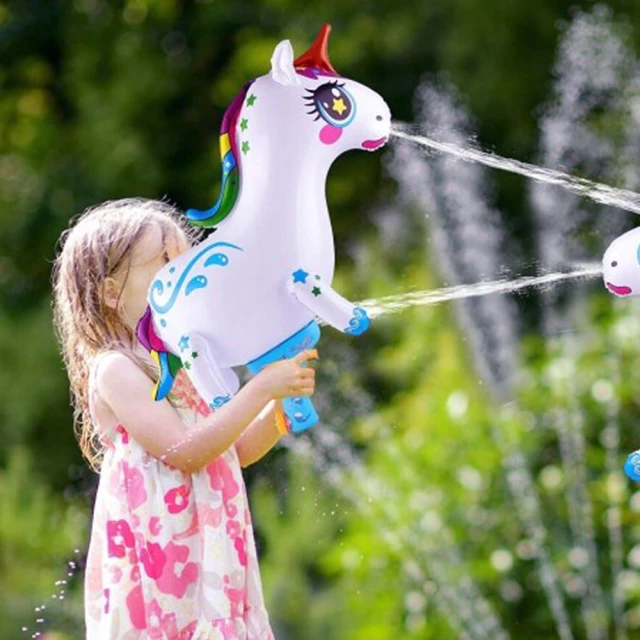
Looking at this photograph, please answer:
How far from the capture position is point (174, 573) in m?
2.22

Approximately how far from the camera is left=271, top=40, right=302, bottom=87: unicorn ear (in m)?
2.12

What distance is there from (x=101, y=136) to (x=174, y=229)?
5.64 m

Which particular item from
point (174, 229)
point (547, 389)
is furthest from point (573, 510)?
point (174, 229)

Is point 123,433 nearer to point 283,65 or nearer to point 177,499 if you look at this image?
point 177,499

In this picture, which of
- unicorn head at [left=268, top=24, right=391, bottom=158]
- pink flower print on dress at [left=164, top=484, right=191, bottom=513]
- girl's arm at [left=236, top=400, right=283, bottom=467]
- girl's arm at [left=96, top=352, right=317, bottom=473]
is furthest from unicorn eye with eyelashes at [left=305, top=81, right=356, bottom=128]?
pink flower print on dress at [left=164, top=484, right=191, bottom=513]

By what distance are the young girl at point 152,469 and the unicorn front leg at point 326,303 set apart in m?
0.06

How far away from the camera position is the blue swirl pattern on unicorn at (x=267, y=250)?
7.00ft

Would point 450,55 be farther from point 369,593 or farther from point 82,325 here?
point 82,325

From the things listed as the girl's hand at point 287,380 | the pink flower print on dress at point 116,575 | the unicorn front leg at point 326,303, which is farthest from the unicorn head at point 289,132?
the pink flower print on dress at point 116,575

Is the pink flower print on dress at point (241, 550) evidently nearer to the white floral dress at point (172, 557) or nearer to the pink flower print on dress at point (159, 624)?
the white floral dress at point (172, 557)

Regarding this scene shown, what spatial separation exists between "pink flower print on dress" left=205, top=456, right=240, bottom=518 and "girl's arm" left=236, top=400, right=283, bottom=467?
0.16 feet

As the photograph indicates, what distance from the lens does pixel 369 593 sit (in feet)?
14.1

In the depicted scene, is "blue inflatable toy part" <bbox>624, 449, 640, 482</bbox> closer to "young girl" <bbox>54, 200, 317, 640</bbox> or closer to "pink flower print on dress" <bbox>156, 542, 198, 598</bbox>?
"young girl" <bbox>54, 200, 317, 640</bbox>

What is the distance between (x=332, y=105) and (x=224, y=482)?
1.73ft
